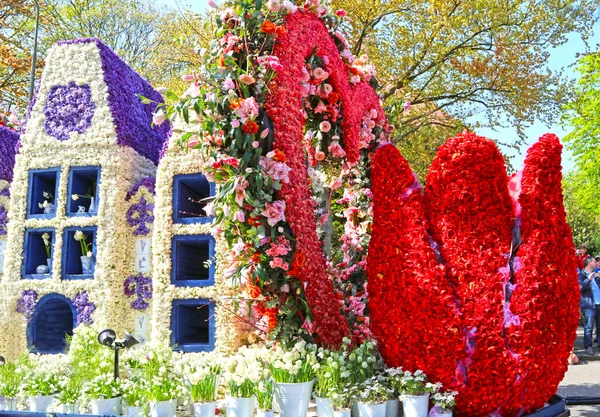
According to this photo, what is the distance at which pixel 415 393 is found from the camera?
3871 mm

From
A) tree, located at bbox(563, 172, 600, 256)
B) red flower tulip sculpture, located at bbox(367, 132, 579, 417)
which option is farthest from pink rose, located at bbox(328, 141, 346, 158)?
tree, located at bbox(563, 172, 600, 256)

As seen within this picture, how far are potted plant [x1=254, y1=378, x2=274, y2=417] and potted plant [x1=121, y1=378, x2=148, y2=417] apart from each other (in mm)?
864

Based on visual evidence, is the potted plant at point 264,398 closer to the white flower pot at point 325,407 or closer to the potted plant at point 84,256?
the white flower pot at point 325,407

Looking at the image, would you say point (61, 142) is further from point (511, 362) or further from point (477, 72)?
point (477, 72)

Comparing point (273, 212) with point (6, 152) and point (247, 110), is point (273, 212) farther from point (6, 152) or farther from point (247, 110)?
point (6, 152)

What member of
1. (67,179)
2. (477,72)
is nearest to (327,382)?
(67,179)

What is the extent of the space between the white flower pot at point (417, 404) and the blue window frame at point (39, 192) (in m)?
5.50

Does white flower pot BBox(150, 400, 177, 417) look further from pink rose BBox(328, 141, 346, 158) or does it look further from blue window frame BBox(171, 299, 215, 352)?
pink rose BBox(328, 141, 346, 158)

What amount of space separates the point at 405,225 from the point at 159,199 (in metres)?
3.12

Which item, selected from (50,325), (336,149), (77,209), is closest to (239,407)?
(336,149)

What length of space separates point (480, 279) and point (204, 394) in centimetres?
222

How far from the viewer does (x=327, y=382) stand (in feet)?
13.1

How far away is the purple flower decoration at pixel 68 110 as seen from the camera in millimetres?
7184

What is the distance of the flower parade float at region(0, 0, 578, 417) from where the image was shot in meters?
3.90
